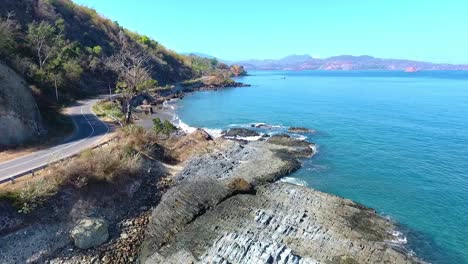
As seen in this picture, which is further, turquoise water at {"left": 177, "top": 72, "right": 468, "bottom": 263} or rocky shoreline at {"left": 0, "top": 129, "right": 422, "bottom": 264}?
turquoise water at {"left": 177, "top": 72, "right": 468, "bottom": 263}

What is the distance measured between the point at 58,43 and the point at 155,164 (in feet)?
166

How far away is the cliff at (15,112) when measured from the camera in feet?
114

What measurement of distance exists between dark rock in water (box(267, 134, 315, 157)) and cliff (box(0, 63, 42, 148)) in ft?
107

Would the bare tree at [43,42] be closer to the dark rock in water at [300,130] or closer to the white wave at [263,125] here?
the white wave at [263,125]

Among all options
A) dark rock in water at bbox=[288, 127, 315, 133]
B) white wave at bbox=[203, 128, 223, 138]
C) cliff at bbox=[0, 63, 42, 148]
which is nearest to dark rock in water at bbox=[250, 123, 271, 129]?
dark rock in water at bbox=[288, 127, 315, 133]

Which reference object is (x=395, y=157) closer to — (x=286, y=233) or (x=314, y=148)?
(x=314, y=148)

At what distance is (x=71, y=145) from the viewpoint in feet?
125

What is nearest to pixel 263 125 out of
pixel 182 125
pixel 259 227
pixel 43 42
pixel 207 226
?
pixel 182 125

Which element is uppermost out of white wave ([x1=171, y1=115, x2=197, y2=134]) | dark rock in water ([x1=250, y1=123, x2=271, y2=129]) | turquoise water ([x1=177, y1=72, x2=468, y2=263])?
white wave ([x1=171, y1=115, x2=197, y2=134])

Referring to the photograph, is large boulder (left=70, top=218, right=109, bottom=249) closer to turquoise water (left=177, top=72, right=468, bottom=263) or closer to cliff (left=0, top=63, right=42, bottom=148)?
cliff (left=0, top=63, right=42, bottom=148)

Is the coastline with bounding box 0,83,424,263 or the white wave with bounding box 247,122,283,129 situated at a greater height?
the coastline with bounding box 0,83,424,263

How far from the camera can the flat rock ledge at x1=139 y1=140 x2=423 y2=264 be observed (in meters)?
23.9

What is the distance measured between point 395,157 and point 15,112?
4707 centimetres

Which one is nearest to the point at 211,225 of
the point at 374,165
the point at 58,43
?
the point at 374,165
